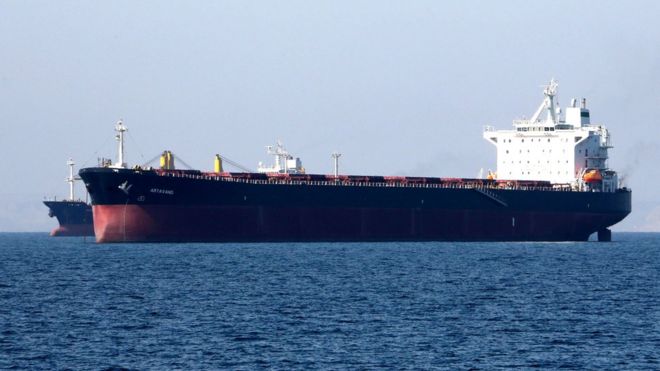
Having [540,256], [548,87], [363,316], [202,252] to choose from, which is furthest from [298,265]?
[548,87]

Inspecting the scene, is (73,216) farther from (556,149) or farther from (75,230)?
(556,149)

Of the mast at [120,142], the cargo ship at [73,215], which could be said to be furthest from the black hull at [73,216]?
the mast at [120,142]

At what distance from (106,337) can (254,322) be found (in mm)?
4761

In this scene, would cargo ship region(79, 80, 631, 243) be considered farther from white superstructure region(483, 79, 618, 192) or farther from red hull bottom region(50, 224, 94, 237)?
red hull bottom region(50, 224, 94, 237)

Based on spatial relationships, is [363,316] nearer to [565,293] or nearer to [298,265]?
[565,293]

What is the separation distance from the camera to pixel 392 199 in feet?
238

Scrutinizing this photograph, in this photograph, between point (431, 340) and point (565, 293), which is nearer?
point (431, 340)

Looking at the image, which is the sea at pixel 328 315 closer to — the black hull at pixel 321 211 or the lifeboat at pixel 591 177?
the black hull at pixel 321 211

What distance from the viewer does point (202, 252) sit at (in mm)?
64875

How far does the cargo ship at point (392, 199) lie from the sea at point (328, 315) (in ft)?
27.1

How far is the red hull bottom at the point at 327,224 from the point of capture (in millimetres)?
65750

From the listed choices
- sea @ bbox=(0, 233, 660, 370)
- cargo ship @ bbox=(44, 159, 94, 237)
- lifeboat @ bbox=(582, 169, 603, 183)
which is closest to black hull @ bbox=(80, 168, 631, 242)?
lifeboat @ bbox=(582, 169, 603, 183)

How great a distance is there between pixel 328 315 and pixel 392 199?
38346 millimetres

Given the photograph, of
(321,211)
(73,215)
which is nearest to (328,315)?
(321,211)
